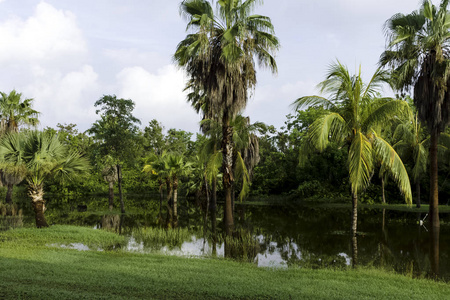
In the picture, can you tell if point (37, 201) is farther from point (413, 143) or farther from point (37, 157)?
point (413, 143)

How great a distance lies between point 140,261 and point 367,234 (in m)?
12.3

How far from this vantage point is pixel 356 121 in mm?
15164

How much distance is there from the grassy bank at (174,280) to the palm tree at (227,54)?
910cm

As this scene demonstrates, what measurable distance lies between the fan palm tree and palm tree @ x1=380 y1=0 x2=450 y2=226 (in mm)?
5350

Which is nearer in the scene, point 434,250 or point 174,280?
point 174,280

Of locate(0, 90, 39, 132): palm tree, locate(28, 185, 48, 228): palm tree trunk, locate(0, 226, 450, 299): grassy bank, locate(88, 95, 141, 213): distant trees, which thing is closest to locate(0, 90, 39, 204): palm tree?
locate(0, 90, 39, 132): palm tree

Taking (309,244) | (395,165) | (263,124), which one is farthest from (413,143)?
(309,244)

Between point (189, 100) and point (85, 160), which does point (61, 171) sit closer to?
point (85, 160)

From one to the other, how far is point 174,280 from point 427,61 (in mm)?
17303

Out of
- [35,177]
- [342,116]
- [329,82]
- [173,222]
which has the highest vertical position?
[329,82]

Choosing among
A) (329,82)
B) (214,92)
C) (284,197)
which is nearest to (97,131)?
(214,92)

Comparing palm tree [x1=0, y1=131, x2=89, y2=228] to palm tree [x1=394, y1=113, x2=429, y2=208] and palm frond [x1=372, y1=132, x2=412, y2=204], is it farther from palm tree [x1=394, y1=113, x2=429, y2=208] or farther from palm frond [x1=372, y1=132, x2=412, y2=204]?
palm tree [x1=394, y1=113, x2=429, y2=208]

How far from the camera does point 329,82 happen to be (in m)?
15.6

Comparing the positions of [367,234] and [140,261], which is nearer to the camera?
[140,261]
